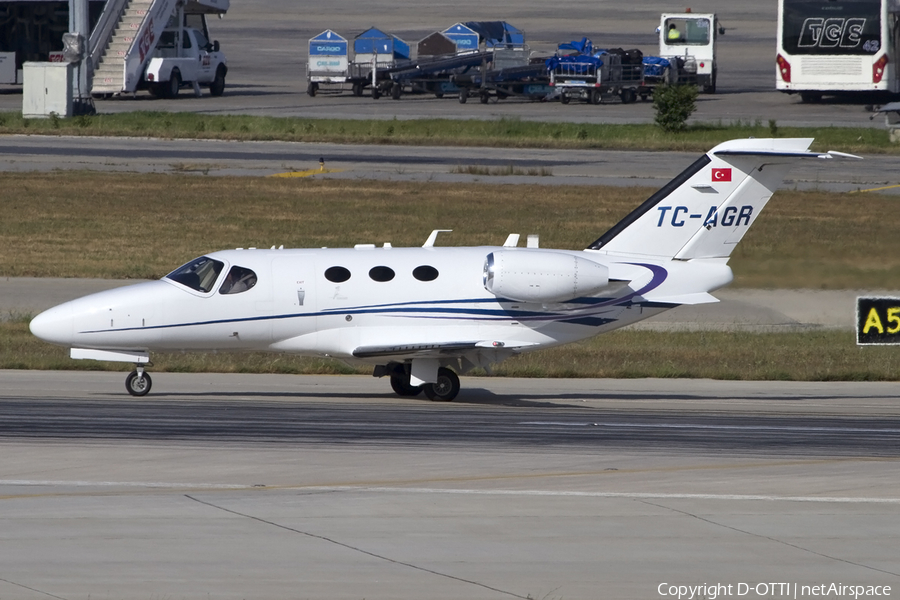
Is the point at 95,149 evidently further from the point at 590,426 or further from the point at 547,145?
the point at 590,426

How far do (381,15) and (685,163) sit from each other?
248 ft

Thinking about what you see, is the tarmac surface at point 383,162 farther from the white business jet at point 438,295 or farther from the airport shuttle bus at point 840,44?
the white business jet at point 438,295

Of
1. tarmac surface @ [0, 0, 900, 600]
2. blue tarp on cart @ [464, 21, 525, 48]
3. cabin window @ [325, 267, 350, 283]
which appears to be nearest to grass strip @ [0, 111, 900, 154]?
blue tarp on cart @ [464, 21, 525, 48]

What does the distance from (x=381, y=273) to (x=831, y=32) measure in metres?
51.2

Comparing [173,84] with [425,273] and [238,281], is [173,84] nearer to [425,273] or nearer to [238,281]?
[238,281]

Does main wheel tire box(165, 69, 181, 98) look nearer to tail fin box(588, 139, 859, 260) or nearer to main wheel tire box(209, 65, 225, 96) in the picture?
main wheel tire box(209, 65, 225, 96)

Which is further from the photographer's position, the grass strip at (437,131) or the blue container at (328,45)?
the blue container at (328,45)

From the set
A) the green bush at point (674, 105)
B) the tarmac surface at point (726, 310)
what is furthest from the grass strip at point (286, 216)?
the green bush at point (674, 105)

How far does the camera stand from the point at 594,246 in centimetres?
2122

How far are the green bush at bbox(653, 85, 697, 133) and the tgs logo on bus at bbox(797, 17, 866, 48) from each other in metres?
9.93

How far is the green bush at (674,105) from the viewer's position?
58.2 metres

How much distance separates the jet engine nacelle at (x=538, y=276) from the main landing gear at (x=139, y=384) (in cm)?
582

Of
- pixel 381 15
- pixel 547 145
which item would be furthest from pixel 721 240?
pixel 381 15

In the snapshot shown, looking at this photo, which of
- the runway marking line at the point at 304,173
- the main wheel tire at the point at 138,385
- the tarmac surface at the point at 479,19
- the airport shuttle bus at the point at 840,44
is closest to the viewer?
the main wheel tire at the point at 138,385
